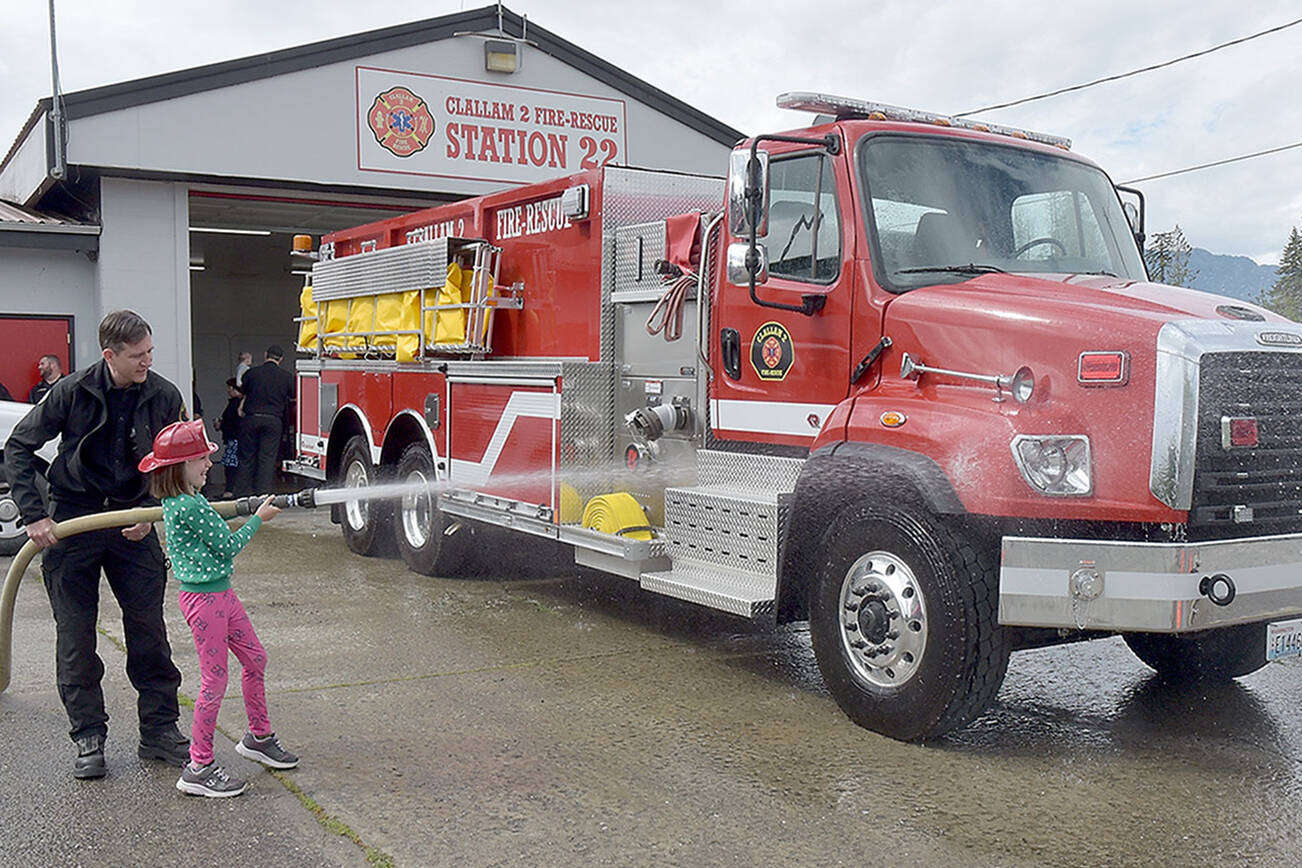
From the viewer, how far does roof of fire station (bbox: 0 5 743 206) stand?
13297 mm

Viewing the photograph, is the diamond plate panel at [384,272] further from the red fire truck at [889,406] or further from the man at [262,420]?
the man at [262,420]

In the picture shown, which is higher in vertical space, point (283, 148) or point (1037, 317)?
point (283, 148)

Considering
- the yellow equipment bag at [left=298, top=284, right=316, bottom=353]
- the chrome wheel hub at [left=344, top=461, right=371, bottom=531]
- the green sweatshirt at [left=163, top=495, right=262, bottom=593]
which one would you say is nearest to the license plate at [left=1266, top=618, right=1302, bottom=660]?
the green sweatshirt at [left=163, top=495, right=262, bottom=593]

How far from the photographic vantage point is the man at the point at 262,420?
14.4 metres

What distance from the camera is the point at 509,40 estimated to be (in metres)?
15.4

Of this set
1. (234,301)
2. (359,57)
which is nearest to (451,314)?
(359,57)

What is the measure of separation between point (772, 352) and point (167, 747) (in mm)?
3376

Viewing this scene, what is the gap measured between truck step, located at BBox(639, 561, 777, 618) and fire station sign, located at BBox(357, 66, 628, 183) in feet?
31.4

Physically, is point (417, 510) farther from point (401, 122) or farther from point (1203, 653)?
point (401, 122)

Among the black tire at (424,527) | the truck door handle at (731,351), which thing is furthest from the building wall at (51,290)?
the truck door handle at (731,351)

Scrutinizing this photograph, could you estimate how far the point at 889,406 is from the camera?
5434mm

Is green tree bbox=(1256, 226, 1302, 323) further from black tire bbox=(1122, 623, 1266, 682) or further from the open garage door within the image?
black tire bbox=(1122, 623, 1266, 682)

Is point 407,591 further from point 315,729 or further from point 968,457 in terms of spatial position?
point 968,457

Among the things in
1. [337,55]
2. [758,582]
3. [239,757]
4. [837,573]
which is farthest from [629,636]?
[337,55]
